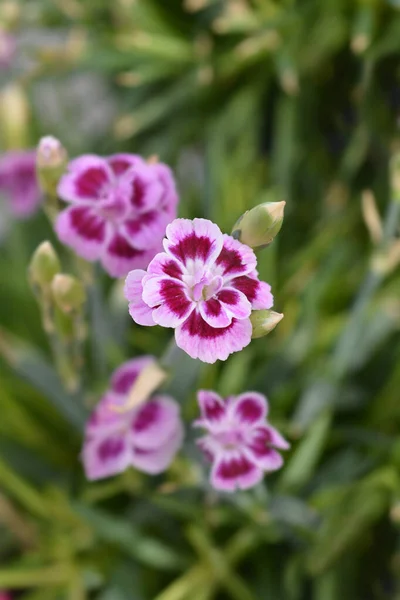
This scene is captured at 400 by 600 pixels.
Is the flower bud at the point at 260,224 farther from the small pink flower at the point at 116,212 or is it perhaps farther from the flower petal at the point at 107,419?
the flower petal at the point at 107,419

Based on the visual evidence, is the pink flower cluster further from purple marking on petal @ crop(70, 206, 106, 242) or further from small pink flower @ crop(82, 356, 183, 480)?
purple marking on petal @ crop(70, 206, 106, 242)

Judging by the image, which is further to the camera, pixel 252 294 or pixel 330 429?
pixel 330 429

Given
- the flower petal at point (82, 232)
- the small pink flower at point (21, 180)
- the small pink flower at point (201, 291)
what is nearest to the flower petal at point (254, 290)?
the small pink flower at point (201, 291)

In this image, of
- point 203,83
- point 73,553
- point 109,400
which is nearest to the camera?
point 109,400

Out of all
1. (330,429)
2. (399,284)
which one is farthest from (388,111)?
(330,429)

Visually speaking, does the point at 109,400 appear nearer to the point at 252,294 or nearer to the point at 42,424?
the point at 252,294
